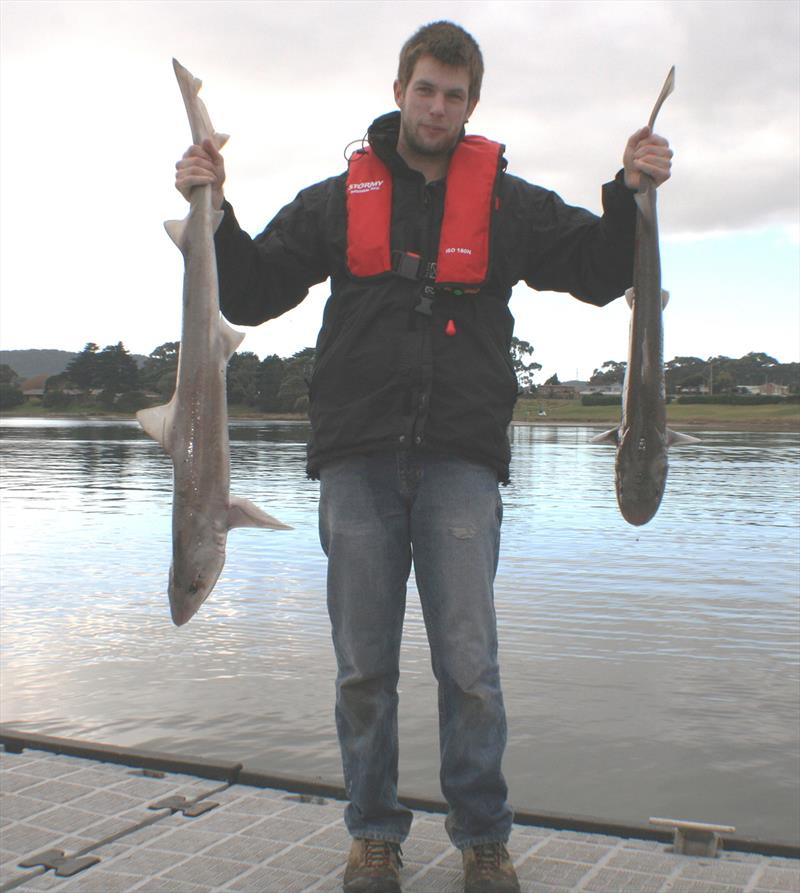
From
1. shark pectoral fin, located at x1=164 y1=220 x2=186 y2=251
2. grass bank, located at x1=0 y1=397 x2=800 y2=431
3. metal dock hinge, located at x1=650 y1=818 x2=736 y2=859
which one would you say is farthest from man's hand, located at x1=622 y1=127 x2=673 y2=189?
grass bank, located at x1=0 y1=397 x2=800 y2=431

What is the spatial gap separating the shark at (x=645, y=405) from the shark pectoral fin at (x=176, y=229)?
1.47 metres

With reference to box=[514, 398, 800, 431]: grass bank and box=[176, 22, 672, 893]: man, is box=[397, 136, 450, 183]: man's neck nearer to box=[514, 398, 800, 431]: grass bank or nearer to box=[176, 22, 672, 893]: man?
box=[176, 22, 672, 893]: man

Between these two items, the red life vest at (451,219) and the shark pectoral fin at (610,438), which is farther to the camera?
the red life vest at (451,219)

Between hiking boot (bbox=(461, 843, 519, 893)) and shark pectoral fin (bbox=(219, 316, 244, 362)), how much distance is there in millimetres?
2206

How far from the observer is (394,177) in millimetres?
4242

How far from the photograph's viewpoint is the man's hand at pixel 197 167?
3.51 meters

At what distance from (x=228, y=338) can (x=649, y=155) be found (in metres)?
1.53

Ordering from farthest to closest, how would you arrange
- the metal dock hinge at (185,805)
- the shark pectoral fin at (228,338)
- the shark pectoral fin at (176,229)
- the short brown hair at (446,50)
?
the metal dock hinge at (185,805), the short brown hair at (446,50), the shark pectoral fin at (176,229), the shark pectoral fin at (228,338)

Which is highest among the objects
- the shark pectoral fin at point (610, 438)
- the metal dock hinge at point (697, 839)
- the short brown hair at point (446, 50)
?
the short brown hair at point (446, 50)

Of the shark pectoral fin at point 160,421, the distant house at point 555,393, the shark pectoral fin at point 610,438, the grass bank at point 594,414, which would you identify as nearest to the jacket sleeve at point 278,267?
the shark pectoral fin at point 160,421

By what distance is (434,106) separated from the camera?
4012 millimetres

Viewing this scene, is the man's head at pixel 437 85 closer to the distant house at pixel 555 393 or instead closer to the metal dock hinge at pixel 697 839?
the metal dock hinge at pixel 697 839

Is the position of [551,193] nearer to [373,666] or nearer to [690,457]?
[373,666]

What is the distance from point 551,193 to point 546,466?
35.8 meters
